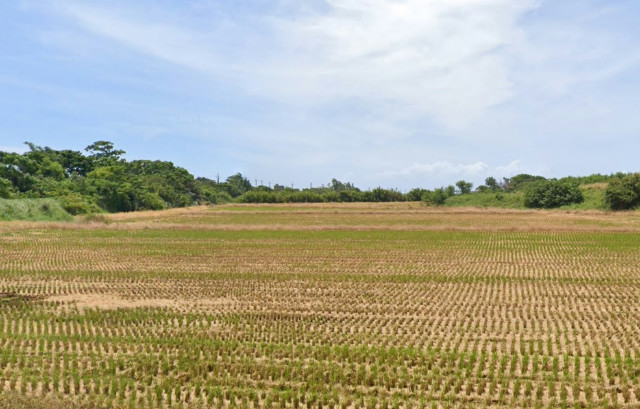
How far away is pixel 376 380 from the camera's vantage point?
30.8ft

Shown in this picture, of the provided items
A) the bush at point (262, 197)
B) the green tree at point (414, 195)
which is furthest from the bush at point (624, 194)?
Answer: the bush at point (262, 197)

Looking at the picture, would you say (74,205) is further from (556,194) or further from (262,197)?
(556,194)

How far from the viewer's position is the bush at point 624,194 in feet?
199

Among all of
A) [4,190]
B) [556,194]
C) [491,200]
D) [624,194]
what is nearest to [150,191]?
[4,190]

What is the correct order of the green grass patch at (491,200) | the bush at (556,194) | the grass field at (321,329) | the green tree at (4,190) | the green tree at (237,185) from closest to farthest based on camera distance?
the grass field at (321,329)
the green tree at (4,190)
the bush at (556,194)
the green grass patch at (491,200)
the green tree at (237,185)

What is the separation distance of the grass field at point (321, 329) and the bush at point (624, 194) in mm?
37492

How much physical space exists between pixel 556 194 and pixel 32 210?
200 feet

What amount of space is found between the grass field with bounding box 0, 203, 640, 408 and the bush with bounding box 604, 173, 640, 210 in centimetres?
3749

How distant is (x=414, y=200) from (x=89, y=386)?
101255 millimetres

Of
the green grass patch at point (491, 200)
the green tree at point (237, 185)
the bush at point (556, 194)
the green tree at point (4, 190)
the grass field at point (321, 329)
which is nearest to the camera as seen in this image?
the grass field at point (321, 329)

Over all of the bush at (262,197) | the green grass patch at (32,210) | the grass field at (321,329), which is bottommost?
the grass field at (321,329)

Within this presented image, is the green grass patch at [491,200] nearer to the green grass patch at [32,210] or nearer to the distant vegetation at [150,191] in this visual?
the distant vegetation at [150,191]

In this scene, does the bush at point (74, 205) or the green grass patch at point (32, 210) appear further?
the bush at point (74, 205)

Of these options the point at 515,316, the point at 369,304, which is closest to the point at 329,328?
the point at 369,304
